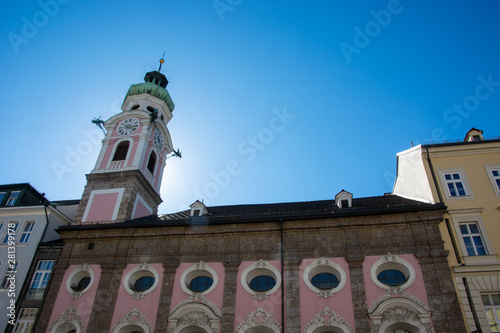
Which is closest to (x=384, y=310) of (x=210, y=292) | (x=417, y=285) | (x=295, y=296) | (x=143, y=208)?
(x=417, y=285)

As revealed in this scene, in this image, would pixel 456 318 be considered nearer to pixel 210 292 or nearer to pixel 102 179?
pixel 210 292

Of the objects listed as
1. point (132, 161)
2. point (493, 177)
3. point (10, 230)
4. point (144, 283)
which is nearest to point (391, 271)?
point (493, 177)

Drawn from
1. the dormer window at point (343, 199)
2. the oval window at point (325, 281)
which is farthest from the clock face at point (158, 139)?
the oval window at point (325, 281)

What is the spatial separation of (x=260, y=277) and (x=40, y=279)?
13860 millimetres

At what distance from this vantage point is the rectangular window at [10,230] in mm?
25403

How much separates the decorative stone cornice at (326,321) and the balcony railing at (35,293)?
15876mm

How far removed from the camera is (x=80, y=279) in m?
22.7

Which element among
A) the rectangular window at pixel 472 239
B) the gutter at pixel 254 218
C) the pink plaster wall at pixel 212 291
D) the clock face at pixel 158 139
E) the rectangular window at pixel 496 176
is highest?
the clock face at pixel 158 139

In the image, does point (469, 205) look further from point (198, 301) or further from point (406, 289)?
point (198, 301)

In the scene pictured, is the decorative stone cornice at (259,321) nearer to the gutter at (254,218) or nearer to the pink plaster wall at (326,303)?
the pink plaster wall at (326,303)

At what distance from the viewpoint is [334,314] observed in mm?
17953

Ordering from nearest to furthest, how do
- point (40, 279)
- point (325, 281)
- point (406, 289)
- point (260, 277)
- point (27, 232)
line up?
point (406, 289)
point (325, 281)
point (260, 277)
point (40, 279)
point (27, 232)

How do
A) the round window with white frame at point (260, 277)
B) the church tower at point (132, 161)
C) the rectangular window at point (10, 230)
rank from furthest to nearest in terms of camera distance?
the church tower at point (132, 161) → the rectangular window at point (10, 230) → the round window with white frame at point (260, 277)

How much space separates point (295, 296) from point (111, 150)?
20524 millimetres
